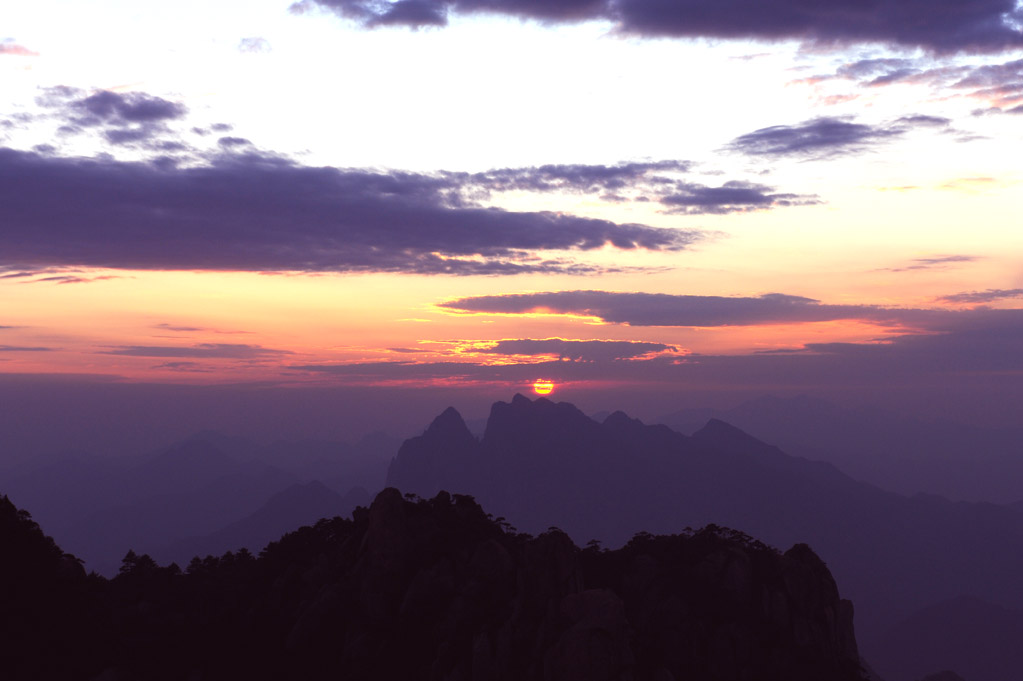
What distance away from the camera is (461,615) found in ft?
246

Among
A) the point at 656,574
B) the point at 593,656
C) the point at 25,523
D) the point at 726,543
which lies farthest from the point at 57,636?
the point at 726,543

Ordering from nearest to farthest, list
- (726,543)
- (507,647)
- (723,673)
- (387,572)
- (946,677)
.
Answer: (507,647) → (723,673) → (387,572) → (726,543) → (946,677)

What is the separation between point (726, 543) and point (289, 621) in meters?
44.6

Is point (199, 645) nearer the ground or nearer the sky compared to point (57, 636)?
nearer the ground

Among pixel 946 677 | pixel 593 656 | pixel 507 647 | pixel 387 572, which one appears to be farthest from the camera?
pixel 946 677

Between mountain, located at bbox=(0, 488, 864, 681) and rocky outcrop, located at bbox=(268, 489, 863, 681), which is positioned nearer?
mountain, located at bbox=(0, 488, 864, 681)

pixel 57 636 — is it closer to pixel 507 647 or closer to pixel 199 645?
pixel 199 645

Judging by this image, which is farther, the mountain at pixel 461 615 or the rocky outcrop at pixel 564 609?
the rocky outcrop at pixel 564 609

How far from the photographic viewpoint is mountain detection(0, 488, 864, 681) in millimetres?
68875

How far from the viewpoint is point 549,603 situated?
73.7 metres

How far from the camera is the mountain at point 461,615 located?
68875 mm

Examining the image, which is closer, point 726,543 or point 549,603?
point 549,603

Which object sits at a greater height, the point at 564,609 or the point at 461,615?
the point at 564,609

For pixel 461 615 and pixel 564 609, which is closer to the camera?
pixel 564 609
